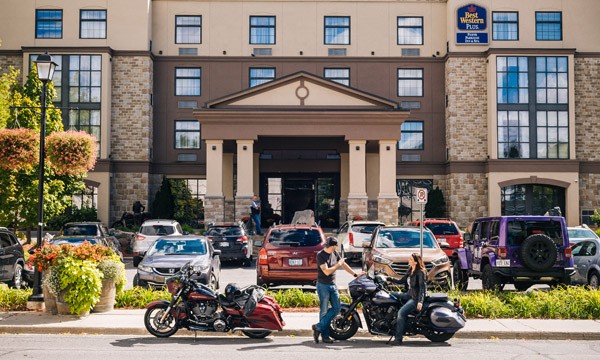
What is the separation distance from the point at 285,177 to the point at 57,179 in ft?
49.5

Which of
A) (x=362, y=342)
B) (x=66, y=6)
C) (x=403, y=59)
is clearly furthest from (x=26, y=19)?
(x=362, y=342)

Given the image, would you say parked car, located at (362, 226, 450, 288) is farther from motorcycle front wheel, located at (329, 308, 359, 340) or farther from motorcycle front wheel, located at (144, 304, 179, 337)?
motorcycle front wheel, located at (144, 304, 179, 337)

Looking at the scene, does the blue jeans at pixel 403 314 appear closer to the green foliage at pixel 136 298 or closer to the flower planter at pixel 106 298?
the green foliage at pixel 136 298

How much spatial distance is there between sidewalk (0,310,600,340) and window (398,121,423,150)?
29055 mm

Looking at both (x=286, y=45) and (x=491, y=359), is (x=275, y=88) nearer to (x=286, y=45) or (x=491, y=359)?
(x=286, y=45)

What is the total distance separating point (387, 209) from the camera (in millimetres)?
34125

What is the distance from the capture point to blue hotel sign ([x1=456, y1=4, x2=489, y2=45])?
135ft

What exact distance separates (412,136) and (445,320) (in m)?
31.5

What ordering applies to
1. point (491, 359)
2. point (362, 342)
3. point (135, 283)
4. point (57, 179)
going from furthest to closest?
1. point (57, 179)
2. point (135, 283)
3. point (362, 342)
4. point (491, 359)

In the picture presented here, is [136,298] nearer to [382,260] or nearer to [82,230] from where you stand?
[382,260]

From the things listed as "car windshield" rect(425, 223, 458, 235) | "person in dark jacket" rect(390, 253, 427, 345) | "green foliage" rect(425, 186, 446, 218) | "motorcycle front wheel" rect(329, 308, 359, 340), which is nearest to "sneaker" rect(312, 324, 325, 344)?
"motorcycle front wheel" rect(329, 308, 359, 340)

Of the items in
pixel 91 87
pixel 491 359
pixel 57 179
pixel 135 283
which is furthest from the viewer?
pixel 91 87

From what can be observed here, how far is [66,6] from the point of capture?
1620 inches

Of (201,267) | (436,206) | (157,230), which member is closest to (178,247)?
(201,267)
